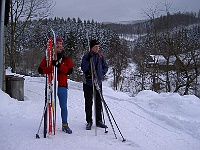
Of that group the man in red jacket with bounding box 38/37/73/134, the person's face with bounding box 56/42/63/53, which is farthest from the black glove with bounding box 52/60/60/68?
the person's face with bounding box 56/42/63/53

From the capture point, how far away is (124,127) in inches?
223

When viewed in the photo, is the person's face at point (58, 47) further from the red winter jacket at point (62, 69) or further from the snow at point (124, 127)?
the snow at point (124, 127)

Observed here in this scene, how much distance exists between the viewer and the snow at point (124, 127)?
14.2ft

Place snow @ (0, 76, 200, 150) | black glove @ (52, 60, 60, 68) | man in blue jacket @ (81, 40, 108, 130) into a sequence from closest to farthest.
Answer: snow @ (0, 76, 200, 150), black glove @ (52, 60, 60, 68), man in blue jacket @ (81, 40, 108, 130)

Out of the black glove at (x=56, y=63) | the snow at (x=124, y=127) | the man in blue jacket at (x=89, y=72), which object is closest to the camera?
the snow at (x=124, y=127)

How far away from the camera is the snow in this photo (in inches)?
170

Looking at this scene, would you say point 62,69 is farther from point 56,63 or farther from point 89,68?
point 89,68

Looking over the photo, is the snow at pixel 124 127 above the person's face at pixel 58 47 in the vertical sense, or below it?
below

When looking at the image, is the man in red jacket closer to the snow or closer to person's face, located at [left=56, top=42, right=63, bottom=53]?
person's face, located at [left=56, top=42, right=63, bottom=53]

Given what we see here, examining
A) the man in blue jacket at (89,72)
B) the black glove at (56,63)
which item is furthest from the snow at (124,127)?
the black glove at (56,63)

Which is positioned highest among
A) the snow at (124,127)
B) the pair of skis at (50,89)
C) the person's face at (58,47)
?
the person's face at (58,47)

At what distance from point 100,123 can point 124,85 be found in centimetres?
2643

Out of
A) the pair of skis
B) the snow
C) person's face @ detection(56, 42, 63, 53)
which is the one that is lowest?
the snow

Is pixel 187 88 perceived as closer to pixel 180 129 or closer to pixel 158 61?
pixel 158 61
